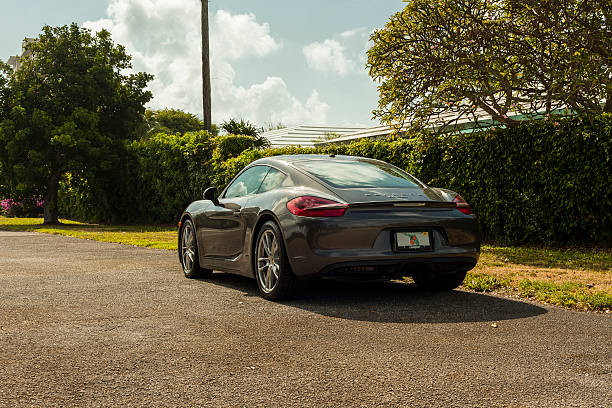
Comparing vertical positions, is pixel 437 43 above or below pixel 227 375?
above

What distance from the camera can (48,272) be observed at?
31.8 feet

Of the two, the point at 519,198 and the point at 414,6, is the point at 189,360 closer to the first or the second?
the point at 519,198

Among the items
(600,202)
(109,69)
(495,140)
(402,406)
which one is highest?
(109,69)

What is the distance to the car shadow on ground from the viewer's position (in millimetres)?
6125

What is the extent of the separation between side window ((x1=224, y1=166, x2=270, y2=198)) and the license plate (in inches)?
78.3

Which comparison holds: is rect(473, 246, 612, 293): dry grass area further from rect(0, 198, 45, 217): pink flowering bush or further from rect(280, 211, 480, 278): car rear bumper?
rect(0, 198, 45, 217): pink flowering bush

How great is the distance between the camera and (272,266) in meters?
7.07

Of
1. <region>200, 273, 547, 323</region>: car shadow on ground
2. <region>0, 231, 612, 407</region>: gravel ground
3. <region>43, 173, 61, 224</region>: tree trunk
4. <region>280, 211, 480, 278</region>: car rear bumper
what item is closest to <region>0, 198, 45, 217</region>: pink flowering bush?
<region>43, 173, 61, 224</region>: tree trunk

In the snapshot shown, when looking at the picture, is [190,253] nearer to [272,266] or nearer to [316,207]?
[272,266]

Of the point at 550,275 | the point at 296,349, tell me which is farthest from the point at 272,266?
the point at 550,275

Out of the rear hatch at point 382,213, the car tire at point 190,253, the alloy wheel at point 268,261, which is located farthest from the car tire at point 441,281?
the car tire at point 190,253

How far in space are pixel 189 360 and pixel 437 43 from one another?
9.48 m

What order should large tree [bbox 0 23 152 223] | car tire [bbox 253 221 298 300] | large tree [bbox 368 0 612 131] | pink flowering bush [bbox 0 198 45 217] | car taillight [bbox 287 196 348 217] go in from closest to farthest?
1. car taillight [bbox 287 196 348 217]
2. car tire [bbox 253 221 298 300]
3. large tree [bbox 368 0 612 131]
4. large tree [bbox 0 23 152 223]
5. pink flowering bush [bbox 0 198 45 217]

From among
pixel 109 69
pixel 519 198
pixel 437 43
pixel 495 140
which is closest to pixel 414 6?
pixel 437 43
